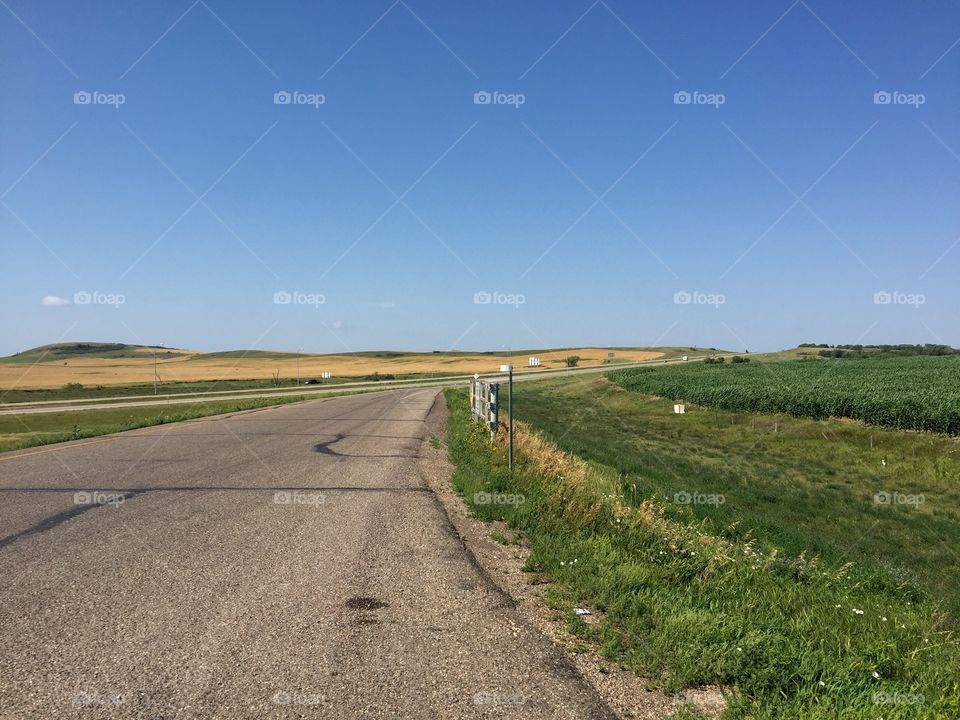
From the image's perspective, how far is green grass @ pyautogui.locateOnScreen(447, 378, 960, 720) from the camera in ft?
13.8

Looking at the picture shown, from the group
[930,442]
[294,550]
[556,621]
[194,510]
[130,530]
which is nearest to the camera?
[556,621]

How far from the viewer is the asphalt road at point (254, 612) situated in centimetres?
372

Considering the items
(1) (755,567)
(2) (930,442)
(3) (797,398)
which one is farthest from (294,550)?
(3) (797,398)

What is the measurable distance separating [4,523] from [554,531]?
6.94 m

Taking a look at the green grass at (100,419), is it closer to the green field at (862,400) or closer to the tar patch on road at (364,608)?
the tar patch on road at (364,608)

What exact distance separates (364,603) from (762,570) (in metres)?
5.05

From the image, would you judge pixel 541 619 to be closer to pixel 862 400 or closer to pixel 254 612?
pixel 254 612

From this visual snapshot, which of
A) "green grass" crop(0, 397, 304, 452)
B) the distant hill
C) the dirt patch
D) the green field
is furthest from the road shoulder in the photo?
the distant hill

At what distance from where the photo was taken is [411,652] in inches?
171

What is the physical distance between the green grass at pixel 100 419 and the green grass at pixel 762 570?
1328 centimetres

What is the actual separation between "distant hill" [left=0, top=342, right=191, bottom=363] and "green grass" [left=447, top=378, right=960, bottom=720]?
166331mm

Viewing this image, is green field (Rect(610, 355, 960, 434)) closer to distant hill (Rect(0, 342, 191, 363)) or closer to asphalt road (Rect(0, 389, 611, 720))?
asphalt road (Rect(0, 389, 611, 720))

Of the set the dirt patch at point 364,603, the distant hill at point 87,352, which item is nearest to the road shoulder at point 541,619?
the dirt patch at point 364,603

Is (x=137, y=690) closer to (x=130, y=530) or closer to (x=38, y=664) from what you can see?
(x=38, y=664)
